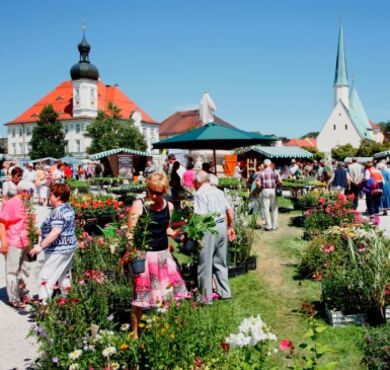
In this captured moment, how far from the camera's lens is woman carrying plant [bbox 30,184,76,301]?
212 inches

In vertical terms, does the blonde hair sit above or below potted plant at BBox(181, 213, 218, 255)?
above

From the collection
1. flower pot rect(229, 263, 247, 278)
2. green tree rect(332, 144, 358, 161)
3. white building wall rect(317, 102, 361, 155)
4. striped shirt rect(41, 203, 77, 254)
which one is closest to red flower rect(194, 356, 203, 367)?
striped shirt rect(41, 203, 77, 254)

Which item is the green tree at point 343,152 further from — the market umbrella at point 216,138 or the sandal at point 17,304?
the sandal at point 17,304

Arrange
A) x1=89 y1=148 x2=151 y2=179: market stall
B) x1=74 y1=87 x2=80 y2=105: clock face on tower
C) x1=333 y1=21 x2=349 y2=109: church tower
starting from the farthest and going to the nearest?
x1=333 y1=21 x2=349 y2=109: church tower → x1=74 y1=87 x2=80 y2=105: clock face on tower → x1=89 y1=148 x2=151 y2=179: market stall

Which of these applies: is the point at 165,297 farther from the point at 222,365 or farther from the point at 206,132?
the point at 206,132

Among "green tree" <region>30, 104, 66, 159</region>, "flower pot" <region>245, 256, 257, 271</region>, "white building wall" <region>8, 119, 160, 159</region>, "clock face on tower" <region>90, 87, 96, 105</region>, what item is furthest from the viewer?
"white building wall" <region>8, 119, 160, 159</region>

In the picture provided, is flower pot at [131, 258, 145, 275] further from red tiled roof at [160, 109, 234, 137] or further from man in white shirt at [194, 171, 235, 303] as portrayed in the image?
red tiled roof at [160, 109, 234, 137]

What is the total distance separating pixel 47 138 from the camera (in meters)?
69.2

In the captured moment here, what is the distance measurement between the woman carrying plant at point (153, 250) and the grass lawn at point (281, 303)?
56 centimetres

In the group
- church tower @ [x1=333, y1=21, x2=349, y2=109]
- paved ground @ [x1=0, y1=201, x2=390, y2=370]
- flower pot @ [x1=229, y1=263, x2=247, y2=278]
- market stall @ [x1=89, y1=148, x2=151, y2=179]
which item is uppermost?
church tower @ [x1=333, y1=21, x2=349, y2=109]

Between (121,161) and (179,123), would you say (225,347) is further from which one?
(179,123)

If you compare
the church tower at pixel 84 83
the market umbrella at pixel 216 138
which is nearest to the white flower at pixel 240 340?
the market umbrella at pixel 216 138

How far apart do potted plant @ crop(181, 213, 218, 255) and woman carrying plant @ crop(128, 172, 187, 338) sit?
1.88ft

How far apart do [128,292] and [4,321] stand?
61.0 inches
